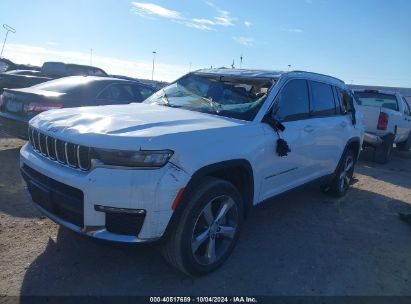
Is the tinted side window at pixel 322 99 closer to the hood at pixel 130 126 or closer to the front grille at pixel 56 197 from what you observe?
the hood at pixel 130 126

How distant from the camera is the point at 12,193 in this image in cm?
490

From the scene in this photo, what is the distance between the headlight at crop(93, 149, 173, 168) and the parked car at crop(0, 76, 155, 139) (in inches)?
161

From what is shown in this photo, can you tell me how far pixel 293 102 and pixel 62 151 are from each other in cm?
264

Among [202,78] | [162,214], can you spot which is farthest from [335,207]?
[162,214]

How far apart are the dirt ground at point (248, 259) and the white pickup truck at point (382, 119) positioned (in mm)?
4670

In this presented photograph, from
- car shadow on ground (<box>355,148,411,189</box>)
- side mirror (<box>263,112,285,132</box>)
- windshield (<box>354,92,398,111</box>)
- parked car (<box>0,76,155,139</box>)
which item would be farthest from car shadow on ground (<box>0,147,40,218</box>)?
windshield (<box>354,92,398,111</box>)

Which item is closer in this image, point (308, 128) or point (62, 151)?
point (62, 151)

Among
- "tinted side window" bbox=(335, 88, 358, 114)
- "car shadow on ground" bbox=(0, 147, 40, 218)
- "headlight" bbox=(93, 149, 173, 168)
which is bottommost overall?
"car shadow on ground" bbox=(0, 147, 40, 218)

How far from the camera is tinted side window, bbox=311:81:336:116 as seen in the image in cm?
489

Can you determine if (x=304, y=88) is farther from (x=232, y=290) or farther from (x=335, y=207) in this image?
(x=232, y=290)

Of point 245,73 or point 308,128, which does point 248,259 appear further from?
point 245,73

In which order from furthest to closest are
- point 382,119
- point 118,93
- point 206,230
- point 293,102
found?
point 382,119 → point 118,93 → point 293,102 → point 206,230

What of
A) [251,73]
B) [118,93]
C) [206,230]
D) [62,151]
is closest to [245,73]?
[251,73]

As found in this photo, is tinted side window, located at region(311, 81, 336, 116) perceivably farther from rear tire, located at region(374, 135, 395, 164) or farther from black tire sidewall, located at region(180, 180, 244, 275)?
rear tire, located at region(374, 135, 395, 164)
